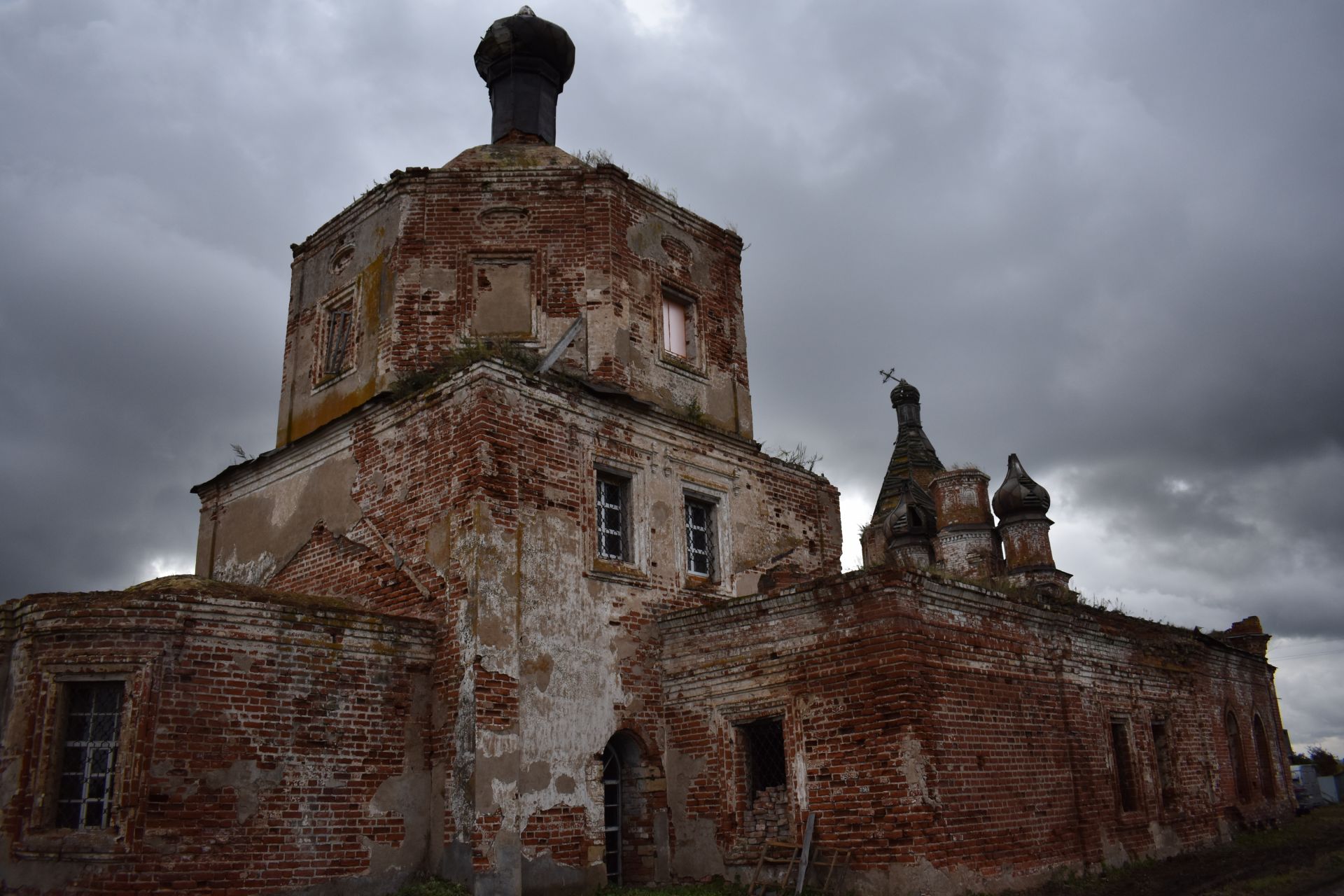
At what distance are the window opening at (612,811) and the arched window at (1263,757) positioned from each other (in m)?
12.2

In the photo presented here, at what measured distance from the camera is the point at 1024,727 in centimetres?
1098

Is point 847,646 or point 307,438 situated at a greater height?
point 307,438

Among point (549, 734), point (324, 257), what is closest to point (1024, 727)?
point (549, 734)

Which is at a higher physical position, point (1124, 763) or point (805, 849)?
point (1124, 763)

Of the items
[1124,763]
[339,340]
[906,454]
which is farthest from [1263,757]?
[339,340]

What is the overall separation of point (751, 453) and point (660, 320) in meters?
2.20

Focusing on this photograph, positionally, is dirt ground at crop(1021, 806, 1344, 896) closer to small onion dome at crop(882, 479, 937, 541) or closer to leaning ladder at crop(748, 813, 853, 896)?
leaning ladder at crop(748, 813, 853, 896)

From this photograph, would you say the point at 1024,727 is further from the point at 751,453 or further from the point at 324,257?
the point at 324,257

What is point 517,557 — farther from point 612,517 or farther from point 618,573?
point 612,517

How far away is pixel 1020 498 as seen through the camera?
20250 millimetres

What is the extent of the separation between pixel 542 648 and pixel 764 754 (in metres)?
2.65

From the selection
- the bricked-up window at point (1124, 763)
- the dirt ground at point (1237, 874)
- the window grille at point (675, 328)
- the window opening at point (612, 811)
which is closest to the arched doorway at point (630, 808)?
the window opening at point (612, 811)

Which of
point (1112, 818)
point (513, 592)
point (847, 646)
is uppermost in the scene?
point (513, 592)

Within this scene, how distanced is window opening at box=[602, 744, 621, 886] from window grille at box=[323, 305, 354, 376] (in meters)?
6.11
